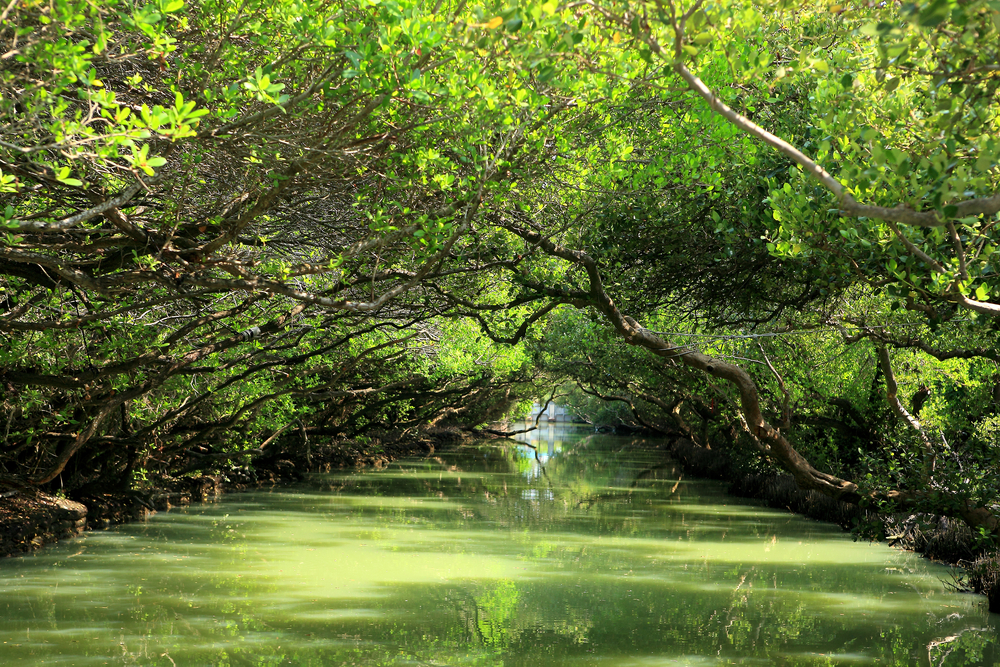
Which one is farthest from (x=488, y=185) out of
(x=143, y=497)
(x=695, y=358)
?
(x=143, y=497)

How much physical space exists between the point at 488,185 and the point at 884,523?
10.2 meters

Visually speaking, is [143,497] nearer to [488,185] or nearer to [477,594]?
[477,594]

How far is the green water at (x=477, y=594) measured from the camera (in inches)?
316

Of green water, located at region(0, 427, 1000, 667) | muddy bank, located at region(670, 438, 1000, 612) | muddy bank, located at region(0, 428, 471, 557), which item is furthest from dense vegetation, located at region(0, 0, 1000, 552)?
green water, located at region(0, 427, 1000, 667)

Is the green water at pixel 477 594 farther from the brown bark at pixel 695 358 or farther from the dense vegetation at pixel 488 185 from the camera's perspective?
the dense vegetation at pixel 488 185

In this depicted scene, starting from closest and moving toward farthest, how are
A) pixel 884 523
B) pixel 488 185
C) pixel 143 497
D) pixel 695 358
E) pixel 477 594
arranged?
pixel 488 185, pixel 695 358, pixel 477 594, pixel 884 523, pixel 143 497

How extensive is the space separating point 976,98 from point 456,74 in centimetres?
334

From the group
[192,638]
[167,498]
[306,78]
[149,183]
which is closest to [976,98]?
[306,78]

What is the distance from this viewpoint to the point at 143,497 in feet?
52.3

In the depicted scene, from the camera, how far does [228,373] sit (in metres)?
14.0

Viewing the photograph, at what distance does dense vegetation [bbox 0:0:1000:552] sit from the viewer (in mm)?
4492

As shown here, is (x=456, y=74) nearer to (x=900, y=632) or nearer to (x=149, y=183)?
(x=149, y=183)

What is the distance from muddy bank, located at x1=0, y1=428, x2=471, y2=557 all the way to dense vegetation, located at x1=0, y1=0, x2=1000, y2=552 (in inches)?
21.0

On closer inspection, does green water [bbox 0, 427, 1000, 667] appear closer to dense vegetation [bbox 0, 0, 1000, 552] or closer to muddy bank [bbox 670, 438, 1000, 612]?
muddy bank [bbox 670, 438, 1000, 612]
